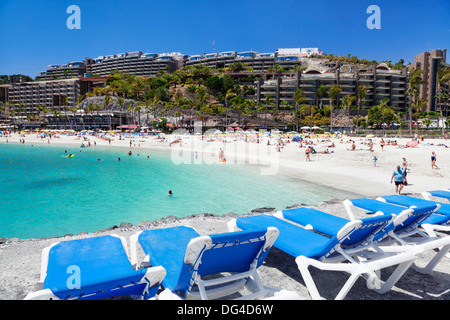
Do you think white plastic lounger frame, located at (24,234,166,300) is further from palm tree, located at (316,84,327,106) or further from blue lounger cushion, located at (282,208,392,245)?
palm tree, located at (316,84,327,106)

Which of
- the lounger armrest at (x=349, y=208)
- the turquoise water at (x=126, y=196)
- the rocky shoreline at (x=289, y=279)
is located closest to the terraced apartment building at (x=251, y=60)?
the turquoise water at (x=126, y=196)

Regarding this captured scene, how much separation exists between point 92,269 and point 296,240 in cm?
252

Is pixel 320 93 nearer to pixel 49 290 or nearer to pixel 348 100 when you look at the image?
pixel 348 100

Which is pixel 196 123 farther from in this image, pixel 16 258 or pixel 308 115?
pixel 16 258

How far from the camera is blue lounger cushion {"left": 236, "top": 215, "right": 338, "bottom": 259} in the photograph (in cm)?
344

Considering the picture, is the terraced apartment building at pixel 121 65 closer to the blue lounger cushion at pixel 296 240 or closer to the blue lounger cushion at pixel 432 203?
the blue lounger cushion at pixel 432 203

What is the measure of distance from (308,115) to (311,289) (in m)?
80.2

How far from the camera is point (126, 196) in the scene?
47.3 ft

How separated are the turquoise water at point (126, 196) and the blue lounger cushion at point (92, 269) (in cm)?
681

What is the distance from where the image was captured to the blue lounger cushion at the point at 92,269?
7.89 feet

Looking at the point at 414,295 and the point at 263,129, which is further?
the point at 263,129

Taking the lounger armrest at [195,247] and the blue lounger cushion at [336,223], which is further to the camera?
the blue lounger cushion at [336,223]
